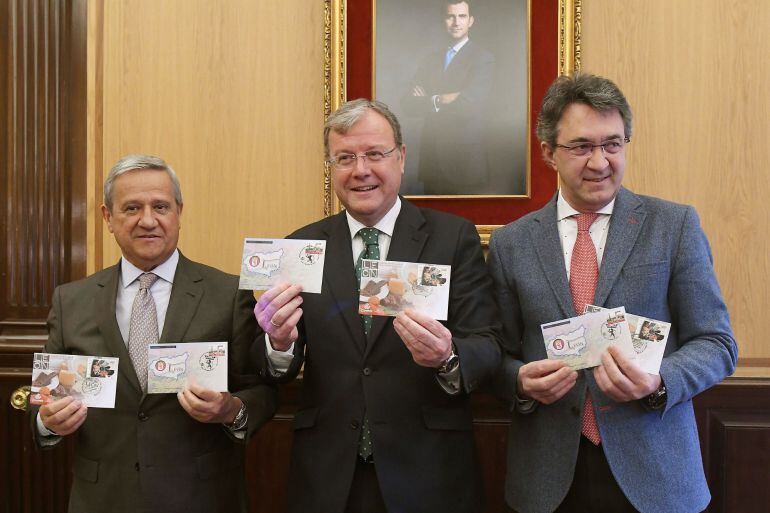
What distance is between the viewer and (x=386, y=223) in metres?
2.44

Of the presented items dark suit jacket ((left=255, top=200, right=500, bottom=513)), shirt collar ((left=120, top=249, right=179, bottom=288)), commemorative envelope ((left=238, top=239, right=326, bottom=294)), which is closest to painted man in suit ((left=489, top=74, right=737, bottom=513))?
dark suit jacket ((left=255, top=200, right=500, bottom=513))

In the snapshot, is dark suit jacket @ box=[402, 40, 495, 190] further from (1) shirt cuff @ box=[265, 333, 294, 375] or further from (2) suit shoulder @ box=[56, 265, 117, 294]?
(2) suit shoulder @ box=[56, 265, 117, 294]

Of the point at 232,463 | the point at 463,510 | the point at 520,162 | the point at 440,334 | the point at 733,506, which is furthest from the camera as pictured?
the point at 520,162

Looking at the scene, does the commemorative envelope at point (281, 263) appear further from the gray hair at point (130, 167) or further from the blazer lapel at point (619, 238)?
the blazer lapel at point (619, 238)

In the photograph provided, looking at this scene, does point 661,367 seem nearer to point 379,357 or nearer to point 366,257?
point 379,357

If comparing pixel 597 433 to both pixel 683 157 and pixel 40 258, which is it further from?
pixel 40 258

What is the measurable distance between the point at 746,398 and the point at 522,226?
166 cm

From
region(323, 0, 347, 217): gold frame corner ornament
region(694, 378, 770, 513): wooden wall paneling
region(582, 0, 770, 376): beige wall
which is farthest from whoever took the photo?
region(323, 0, 347, 217): gold frame corner ornament

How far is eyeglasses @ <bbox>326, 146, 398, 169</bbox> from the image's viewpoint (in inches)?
93.6

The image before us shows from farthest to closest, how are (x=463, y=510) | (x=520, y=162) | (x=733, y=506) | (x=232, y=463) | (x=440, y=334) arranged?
(x=520, y=162), (x=733, y=506), (x=232, y=463), (x=463, y=510), (x=440, y=334)

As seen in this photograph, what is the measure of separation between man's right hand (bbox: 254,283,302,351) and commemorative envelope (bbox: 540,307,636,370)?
77cm

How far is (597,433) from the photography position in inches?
84.9

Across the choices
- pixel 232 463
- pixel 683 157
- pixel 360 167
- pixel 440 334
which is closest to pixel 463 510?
pixel 440 334

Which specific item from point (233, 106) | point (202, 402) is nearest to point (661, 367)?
point (202, 402)
